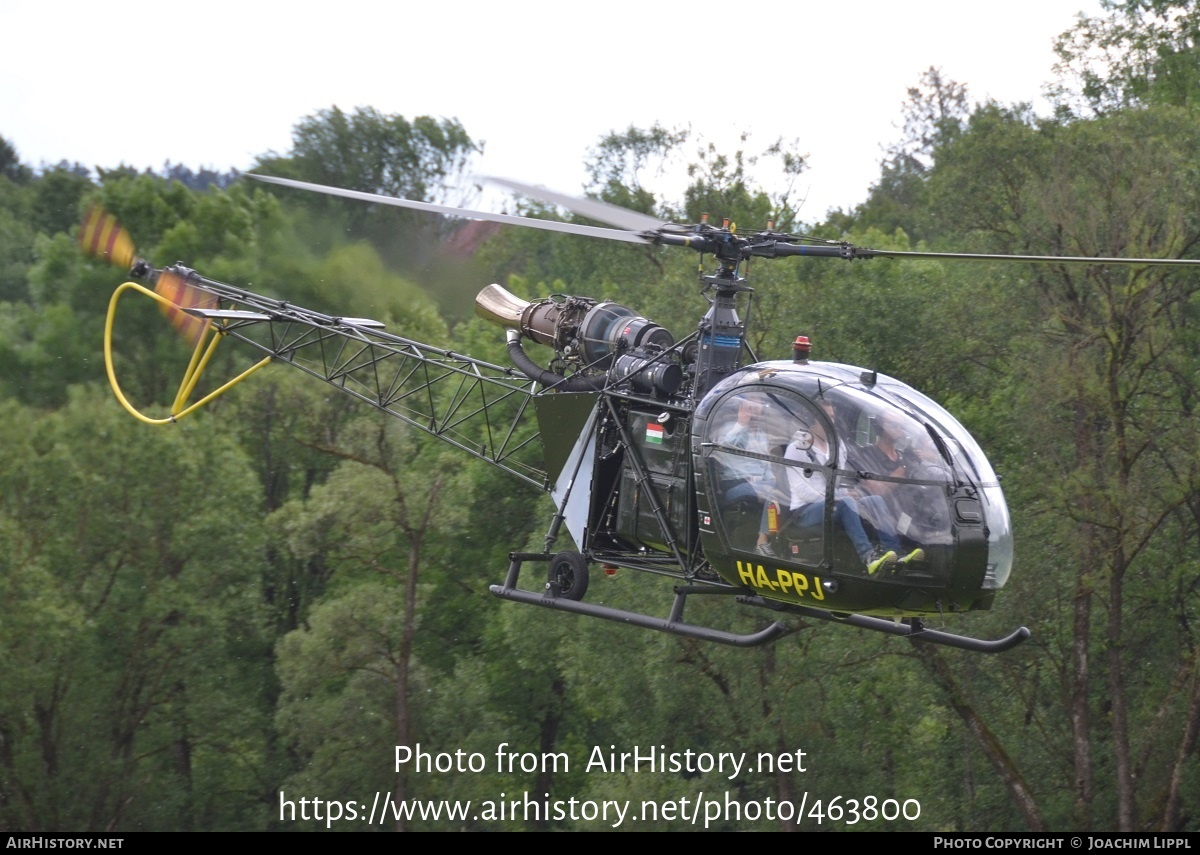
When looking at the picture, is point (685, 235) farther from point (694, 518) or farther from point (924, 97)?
point (924, 97)

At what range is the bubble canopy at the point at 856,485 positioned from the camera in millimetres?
7836

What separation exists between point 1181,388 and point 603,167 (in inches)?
640

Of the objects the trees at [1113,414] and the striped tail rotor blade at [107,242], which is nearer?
the striped tail rotor blade at [107,242]

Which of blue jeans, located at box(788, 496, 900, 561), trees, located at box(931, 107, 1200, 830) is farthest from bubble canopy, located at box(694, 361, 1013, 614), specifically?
trees, located at box(931, 107, 1200, 830)

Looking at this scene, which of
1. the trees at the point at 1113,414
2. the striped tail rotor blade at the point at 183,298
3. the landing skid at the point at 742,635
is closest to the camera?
the landing skid at the point at 742,635

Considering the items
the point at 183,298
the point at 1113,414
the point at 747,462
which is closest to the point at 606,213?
the point at 747,462

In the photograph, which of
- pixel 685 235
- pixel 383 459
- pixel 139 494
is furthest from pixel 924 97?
pixel 685 235

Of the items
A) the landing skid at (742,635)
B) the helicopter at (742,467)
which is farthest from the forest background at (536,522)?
the landing skid at (742,635)

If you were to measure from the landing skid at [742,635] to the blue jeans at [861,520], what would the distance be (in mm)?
608

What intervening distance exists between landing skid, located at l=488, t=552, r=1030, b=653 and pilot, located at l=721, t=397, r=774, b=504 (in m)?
0.81

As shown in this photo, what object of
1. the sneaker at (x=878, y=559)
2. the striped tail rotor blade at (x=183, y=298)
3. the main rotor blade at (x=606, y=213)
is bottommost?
the sneaker at (x=878, y=559)

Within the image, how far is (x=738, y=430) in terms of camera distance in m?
8.52

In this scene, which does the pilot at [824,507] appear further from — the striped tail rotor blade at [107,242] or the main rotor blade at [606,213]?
the striped tail rotor blade at [107,242]

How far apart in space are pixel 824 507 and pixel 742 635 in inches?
37.4
